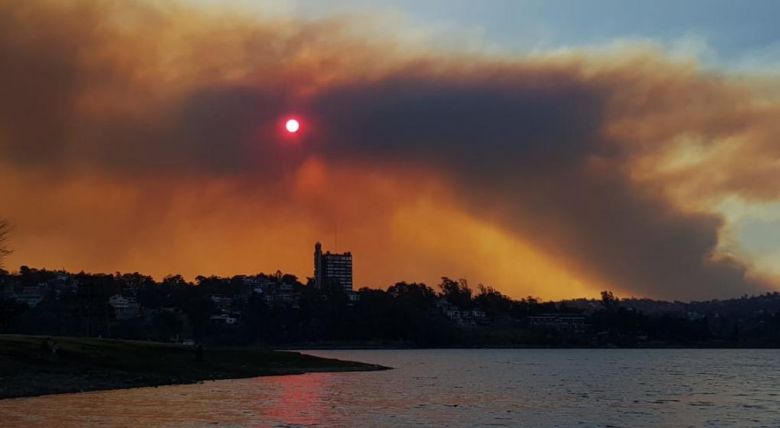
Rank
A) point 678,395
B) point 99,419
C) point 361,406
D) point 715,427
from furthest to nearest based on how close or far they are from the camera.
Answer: point 678,395
point 361,406
point 715,427
point 99,419

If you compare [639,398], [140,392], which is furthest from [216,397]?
[639,398]

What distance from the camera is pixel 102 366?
92625 mm

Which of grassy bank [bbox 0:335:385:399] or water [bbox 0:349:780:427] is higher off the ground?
grassy bank [bbox 0:335:385:399]

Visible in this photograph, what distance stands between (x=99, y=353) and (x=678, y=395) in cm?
6182

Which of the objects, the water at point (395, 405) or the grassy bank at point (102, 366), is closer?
the water at point (395, 405)

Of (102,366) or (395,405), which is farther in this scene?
(102,366)

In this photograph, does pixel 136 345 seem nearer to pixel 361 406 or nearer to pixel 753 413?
pixel 361 406

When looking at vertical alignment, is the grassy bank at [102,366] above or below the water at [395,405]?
above

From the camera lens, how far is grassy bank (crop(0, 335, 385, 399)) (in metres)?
77.6

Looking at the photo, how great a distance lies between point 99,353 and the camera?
321ft

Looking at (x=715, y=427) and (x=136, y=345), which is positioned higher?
(x=136, y=345)

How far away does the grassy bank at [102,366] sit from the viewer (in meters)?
77.6

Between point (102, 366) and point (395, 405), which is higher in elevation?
point (102, 366)

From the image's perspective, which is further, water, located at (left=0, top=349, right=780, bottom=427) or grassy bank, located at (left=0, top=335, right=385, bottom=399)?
grassy bank, located at (left=0, top=335, right=385, bottom=399)
